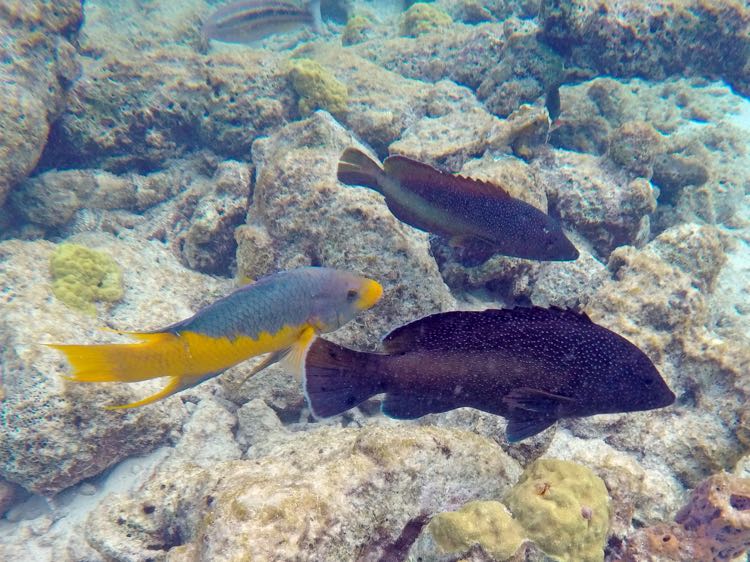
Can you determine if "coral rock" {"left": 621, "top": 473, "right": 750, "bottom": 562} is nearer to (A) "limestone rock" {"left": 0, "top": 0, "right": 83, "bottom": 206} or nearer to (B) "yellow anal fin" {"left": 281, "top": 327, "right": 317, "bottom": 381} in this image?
(B) "yellow anal fin" {"left": 281, "top": 327, "right": 317, "bottom": 381}

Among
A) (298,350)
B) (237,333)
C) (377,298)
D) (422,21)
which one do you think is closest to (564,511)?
(377,298)

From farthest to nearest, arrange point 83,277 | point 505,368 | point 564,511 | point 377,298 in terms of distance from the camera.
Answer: point 83,277
point 377,298
point 505,368
point 564,511

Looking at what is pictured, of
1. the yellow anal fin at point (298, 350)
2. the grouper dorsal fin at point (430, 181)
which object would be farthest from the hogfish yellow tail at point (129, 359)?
the grouper dorsal fin at point (430, 181)

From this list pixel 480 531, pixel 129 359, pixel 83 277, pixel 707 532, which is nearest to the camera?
→ pixel 480 531

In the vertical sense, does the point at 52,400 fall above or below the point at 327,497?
below

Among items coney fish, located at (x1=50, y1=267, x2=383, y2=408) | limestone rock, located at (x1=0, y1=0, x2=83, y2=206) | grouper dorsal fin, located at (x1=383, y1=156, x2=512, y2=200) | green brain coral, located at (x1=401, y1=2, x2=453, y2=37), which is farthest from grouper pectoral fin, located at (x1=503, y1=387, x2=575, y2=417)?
green brain coral, located at (x1=401, y1=2, x2=453, y2=37)

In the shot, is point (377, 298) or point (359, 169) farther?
point (359, 169)

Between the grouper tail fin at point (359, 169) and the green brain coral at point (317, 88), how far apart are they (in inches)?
145

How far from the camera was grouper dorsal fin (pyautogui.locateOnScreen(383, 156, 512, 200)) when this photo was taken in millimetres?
3234

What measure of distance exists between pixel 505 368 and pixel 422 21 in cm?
1065

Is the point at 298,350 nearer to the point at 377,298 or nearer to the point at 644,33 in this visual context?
the point at 377,298

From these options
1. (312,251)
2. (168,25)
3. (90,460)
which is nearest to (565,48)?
(312,251)

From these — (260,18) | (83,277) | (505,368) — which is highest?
(260,18)

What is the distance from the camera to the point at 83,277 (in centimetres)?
472
